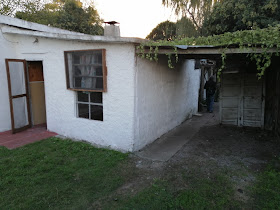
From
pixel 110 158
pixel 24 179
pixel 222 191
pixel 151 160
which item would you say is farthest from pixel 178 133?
pixel 24 179

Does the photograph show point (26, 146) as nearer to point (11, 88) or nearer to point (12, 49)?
point (11, 88)

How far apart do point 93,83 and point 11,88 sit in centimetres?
271

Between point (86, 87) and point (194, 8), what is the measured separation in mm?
12216

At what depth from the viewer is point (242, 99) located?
7.73 meters

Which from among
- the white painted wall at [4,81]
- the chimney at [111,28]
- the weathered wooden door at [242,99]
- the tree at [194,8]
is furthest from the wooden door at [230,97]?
the tree at [194,8]

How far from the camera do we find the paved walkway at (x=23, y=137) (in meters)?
5.78

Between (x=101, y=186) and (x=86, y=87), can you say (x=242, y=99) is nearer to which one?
(x=86, y=87)

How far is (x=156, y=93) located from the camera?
20.4ft

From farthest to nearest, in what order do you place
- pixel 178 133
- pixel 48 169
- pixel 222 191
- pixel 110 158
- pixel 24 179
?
pixel 178 133 → pixel 110 158 → pixel 48 169 → pixel 24 179 → pixel 222 191

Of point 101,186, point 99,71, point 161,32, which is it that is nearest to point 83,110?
point 99,71

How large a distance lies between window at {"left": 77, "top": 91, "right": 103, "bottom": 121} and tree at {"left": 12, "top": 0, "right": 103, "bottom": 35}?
48.1ft

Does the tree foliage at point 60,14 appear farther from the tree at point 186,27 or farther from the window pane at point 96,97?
the window pane at point 96,97

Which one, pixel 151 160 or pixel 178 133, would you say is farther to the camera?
pixel 178 133

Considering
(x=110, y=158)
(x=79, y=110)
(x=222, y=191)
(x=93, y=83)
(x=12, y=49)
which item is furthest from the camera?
(x=12, y=49)
